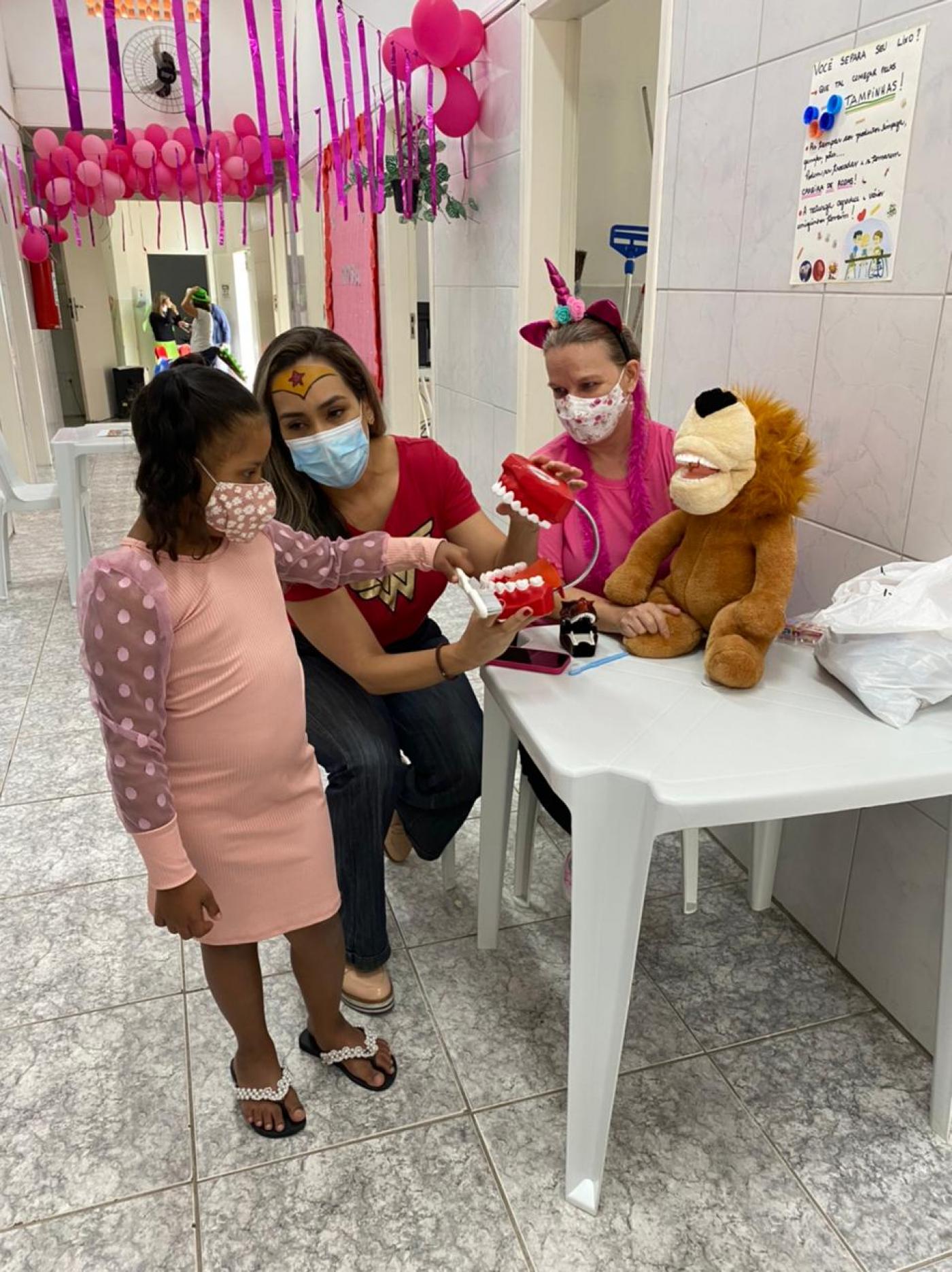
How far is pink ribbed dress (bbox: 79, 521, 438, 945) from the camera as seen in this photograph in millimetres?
964

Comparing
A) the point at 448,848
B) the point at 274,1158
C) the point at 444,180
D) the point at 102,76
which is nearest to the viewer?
the point at 274,1158

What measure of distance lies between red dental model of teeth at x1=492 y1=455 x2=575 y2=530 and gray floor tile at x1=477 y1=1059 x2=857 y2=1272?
2.82ft

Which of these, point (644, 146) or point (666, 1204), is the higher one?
point (644, 146)

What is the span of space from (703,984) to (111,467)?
232 inches

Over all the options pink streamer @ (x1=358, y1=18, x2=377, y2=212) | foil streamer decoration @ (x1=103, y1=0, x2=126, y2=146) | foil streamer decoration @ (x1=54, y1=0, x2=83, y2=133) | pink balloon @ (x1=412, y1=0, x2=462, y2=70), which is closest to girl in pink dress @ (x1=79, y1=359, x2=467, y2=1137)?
foil streamer decoration @ (x1=54, y1=0, x2=83, y2=133)

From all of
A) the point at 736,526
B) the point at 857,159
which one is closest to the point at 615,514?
the point at 736,526

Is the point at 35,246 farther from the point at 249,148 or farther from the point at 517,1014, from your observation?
the point at 517,1014

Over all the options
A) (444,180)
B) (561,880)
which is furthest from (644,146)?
(561,880)

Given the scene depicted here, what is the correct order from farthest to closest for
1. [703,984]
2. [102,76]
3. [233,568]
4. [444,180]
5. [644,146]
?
[102,76] → [644,146] → [444,180] → [703,984] → [233,568]

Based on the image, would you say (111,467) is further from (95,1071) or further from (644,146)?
(95,1071)

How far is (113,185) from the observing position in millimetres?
5469

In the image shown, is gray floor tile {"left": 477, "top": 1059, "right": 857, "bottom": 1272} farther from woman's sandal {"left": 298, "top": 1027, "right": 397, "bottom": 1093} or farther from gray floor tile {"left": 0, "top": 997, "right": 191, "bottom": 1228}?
gray floor tile {"left": 0, "top": 997, "right": 191, "bottom": 1228}

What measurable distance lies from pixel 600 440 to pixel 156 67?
20.5ft

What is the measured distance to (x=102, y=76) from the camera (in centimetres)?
620
